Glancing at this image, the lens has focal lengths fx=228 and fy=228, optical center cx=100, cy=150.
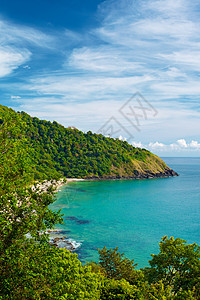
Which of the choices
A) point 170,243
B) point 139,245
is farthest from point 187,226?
point 170,243

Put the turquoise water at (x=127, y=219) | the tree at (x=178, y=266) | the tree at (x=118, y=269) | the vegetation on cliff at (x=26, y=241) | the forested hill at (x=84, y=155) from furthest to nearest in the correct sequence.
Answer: the forested hill at (x=84, y=155), the turquoise water at (x=127, y=219), the tree at (x=118, y=269), the tree at (x=178, y=266), the vegetation on cliff at (x=26, y=241)

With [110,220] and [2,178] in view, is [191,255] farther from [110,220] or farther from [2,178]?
[110,220]

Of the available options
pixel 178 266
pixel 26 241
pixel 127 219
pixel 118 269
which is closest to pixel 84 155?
pixel 127 219

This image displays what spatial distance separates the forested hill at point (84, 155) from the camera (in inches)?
4902

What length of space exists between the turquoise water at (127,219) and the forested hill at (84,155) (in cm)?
2927

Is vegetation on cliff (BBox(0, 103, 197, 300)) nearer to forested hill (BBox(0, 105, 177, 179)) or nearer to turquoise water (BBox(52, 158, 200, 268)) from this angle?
turquoise water (BBox(52, 158, 200, 268))

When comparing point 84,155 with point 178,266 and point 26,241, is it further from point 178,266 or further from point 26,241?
point 26,241

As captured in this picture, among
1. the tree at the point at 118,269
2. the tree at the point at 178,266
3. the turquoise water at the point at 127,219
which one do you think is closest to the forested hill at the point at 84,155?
the turquoise water at the point at 127,219

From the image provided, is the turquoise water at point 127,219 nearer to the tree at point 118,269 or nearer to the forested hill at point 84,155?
the tree at point 118,269

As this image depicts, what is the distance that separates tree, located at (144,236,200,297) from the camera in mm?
17598

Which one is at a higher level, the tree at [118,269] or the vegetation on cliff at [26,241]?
the vegetation on cliff at [26,241]

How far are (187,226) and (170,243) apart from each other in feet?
129

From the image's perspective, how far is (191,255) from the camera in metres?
18.4

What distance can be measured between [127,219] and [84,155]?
78469 mm
